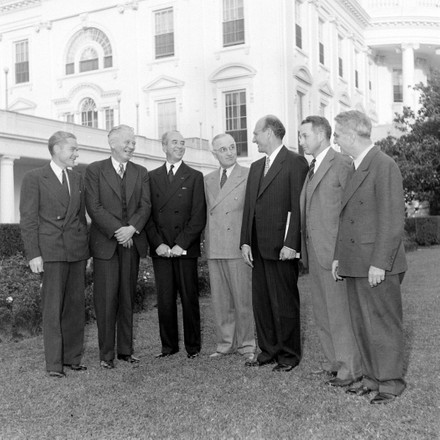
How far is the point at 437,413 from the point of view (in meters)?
4.59

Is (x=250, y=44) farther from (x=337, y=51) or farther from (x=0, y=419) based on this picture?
(x=0, y=419)

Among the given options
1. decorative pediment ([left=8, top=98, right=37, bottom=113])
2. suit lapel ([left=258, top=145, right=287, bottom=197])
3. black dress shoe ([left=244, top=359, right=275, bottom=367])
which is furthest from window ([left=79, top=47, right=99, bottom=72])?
black dress shoe ([left=244, top=359, right=275, bottom=367])

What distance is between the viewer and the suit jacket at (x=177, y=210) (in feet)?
22.0

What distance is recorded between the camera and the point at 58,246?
19.5ft

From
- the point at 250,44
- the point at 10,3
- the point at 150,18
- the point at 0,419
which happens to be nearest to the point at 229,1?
the point at 250,44

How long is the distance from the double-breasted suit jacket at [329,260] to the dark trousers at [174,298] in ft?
5.23

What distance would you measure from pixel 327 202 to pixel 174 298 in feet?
7.21

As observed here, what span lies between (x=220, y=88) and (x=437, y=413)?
24552 mm

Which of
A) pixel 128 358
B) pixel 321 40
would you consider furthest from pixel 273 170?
pixel 321 40

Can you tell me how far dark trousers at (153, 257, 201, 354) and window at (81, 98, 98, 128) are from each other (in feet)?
83.1

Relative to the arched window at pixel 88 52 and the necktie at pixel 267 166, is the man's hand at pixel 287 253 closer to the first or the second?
the necktie at pixel 267 166

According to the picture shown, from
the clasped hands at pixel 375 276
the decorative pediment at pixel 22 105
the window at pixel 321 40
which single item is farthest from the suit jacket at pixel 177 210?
the decorative pediment at pixel 22 105

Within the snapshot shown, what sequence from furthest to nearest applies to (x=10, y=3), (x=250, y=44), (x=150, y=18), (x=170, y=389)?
1. (x=10, y=3)
2. (x=150, y=18)
3. (x=250, y=44)
4. (x=170, y=389)

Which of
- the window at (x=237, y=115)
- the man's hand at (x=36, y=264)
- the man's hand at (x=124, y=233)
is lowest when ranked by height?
the man's hand at (x=36, y=264)
